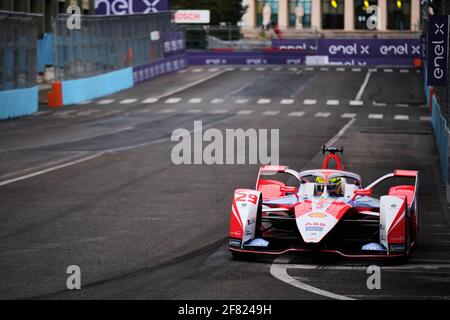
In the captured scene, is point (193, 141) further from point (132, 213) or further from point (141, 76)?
point (141, 76)

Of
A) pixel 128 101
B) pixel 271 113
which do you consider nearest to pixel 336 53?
pixel 128 101

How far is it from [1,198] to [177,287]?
8.76 m

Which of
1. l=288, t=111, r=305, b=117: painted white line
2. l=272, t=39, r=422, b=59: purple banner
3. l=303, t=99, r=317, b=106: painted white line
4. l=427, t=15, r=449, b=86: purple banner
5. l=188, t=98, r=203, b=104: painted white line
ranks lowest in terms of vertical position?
l=288, t=111, r=305, b=117: painted white line

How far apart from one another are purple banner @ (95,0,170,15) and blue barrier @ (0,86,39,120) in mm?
21264

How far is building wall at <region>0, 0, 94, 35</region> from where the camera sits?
62453 millimetres

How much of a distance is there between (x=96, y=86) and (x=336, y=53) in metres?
22.9

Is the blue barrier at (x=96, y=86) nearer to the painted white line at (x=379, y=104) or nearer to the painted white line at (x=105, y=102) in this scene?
the painted white line at (x=105, y=102)

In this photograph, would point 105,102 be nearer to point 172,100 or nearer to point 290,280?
point 172,100

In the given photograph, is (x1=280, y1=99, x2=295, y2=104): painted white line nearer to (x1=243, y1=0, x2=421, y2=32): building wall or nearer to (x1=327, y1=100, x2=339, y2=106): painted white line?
(x1=327, y1=100, x2=339, y2=106): painted white line

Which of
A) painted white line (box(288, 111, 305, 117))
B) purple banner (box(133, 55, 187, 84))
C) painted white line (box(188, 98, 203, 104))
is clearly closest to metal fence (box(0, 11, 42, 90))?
painted white line (box(188, 98, 203, 104))

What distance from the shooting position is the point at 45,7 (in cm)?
7175

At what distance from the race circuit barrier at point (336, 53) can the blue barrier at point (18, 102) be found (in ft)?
90.6

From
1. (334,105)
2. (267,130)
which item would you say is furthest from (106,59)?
(267,130)

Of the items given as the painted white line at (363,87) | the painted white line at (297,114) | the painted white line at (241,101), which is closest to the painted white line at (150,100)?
the painted white line at (241,101)
